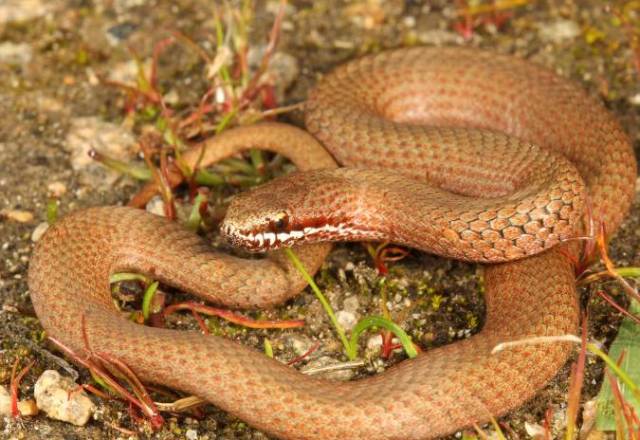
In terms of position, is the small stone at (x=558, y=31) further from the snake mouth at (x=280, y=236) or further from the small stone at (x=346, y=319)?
the small stone at (x=346, y=319)

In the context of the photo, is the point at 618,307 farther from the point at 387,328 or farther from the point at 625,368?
the point at 387,328

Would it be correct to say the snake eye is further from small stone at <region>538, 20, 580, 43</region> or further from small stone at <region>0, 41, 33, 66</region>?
small stone at <region>538, 20, 580, 43</region>

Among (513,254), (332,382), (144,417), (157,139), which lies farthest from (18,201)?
(513,254)

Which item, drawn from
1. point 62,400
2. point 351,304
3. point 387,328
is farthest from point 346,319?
point 62,400

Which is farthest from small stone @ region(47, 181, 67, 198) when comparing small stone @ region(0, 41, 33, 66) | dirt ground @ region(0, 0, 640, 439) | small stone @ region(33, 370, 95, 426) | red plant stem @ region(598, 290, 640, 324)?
red plant stem @ region(598, 290, 640, 324)

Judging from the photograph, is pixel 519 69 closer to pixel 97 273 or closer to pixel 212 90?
pixel 212 90

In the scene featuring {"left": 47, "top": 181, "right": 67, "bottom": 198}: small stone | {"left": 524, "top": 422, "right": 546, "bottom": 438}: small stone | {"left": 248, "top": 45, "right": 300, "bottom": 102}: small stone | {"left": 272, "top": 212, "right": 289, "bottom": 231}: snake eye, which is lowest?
{"left": 524, "top": 422, "right": 546, "bottom": 438}: small stone
